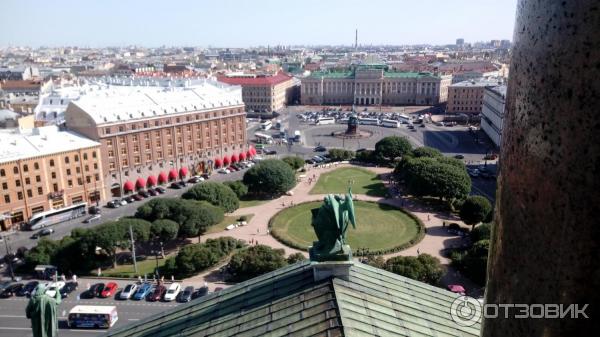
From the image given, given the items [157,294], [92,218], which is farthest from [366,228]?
[92,218]

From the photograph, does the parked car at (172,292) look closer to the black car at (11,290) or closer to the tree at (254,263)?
the tree at (254,263)

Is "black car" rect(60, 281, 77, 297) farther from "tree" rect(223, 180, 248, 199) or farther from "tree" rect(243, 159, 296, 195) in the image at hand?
"tree" rect(243, 159, 296, 195)

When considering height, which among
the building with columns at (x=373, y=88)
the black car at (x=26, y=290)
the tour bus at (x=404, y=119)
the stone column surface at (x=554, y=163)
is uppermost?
the stone column surface at (x=554, y=163)

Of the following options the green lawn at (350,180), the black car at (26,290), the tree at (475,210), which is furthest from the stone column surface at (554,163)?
the green lawn at (350,180)

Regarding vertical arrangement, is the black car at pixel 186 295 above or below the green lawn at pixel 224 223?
above

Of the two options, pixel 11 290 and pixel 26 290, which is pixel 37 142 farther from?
pixel 26 290

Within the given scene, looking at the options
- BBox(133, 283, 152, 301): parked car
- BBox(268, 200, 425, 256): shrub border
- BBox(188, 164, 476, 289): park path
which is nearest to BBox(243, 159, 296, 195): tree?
BBox(188, 164, 476, 289): park path
